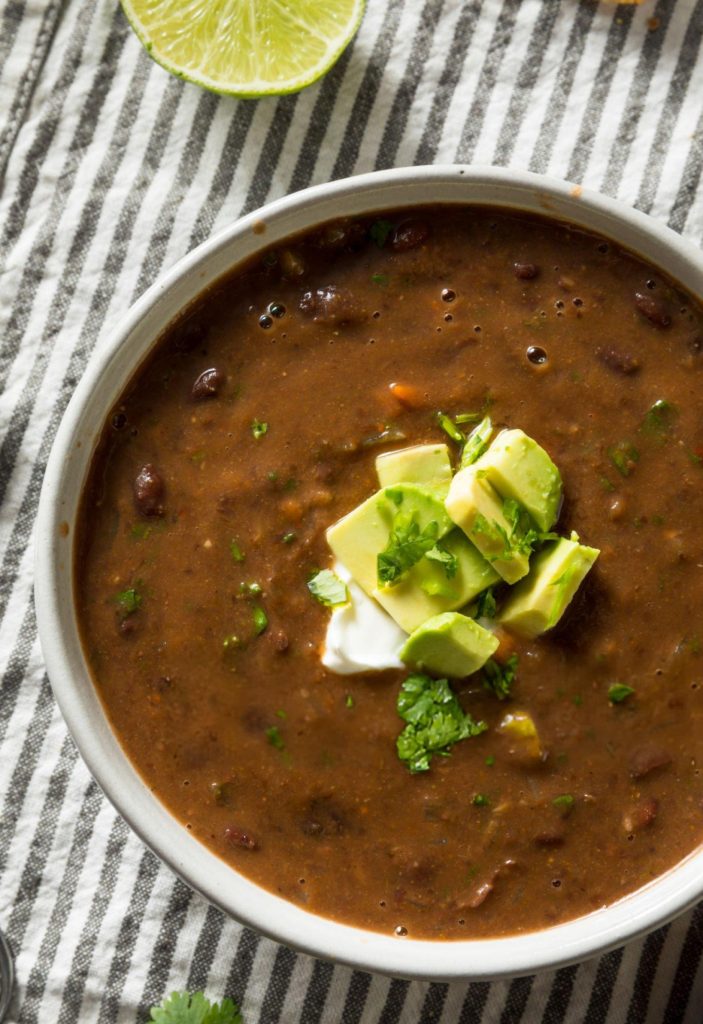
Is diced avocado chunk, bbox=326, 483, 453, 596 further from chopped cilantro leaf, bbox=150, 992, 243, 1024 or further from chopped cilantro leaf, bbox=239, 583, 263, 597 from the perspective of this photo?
chopped cilantro leaf, bbox=150, 992, 243, 1024

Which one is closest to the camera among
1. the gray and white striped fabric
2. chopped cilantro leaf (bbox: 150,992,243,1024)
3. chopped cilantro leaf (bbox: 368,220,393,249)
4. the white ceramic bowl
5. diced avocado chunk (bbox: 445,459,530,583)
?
diced avocado chunk (bbox: 445,459,530,583)

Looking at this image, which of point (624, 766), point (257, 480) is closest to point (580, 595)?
point (624, 766)

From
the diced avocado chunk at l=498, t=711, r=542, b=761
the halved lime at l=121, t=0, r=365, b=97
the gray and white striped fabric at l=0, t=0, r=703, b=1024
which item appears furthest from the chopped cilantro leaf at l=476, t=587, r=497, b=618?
the halved lime at l=121, t=0, r=365, b=97

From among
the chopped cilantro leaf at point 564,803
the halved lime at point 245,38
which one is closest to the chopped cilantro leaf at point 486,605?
the chopped cilantro leaf at point 564,803

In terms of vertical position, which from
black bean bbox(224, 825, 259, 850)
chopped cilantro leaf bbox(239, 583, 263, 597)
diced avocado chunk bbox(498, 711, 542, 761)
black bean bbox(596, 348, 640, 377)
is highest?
black bean bbox(596, 348, 640, 377)

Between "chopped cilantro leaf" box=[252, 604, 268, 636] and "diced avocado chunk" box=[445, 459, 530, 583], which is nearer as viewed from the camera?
"diced avocado chunk" box=[445, 459, 530, 583]

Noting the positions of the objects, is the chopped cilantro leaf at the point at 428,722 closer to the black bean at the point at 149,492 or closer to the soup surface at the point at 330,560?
the soup surface at the point at 330,560
